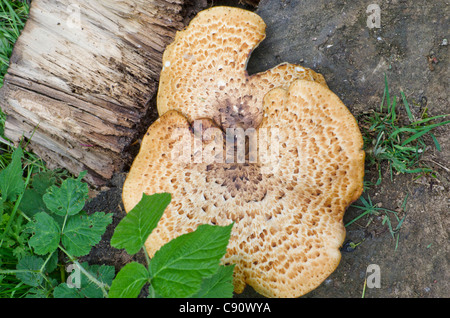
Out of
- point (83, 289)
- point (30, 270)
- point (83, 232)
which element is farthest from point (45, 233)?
point (83, 289)

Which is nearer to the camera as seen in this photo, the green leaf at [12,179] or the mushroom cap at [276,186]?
the mushroom cap at [276,186]

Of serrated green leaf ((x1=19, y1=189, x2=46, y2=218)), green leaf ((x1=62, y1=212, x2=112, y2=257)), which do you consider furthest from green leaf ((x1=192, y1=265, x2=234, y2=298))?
serrated green leaf ((x1=19, y1=189, x2=46, y2=218))

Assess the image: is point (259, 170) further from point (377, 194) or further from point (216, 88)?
point (377, 194)

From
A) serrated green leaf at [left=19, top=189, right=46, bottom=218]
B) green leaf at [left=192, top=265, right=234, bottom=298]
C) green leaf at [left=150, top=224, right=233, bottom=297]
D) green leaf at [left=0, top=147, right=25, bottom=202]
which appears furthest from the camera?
serrated green leaf at [left=19, top=189, right=46, bottom=218]

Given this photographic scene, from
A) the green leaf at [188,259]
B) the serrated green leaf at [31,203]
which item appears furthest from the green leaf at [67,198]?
the green leaf at [188,259]

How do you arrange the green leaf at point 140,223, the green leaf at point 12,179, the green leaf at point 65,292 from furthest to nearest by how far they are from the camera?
the green leaf at point 12,179, the green leaf at point 65,292, the green leaf at point 140,223

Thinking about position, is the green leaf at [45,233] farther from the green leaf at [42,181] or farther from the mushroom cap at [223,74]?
the mushroom cap at [223,74]

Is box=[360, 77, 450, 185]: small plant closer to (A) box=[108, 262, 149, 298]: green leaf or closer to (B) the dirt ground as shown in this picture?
(B) the dirt ground
